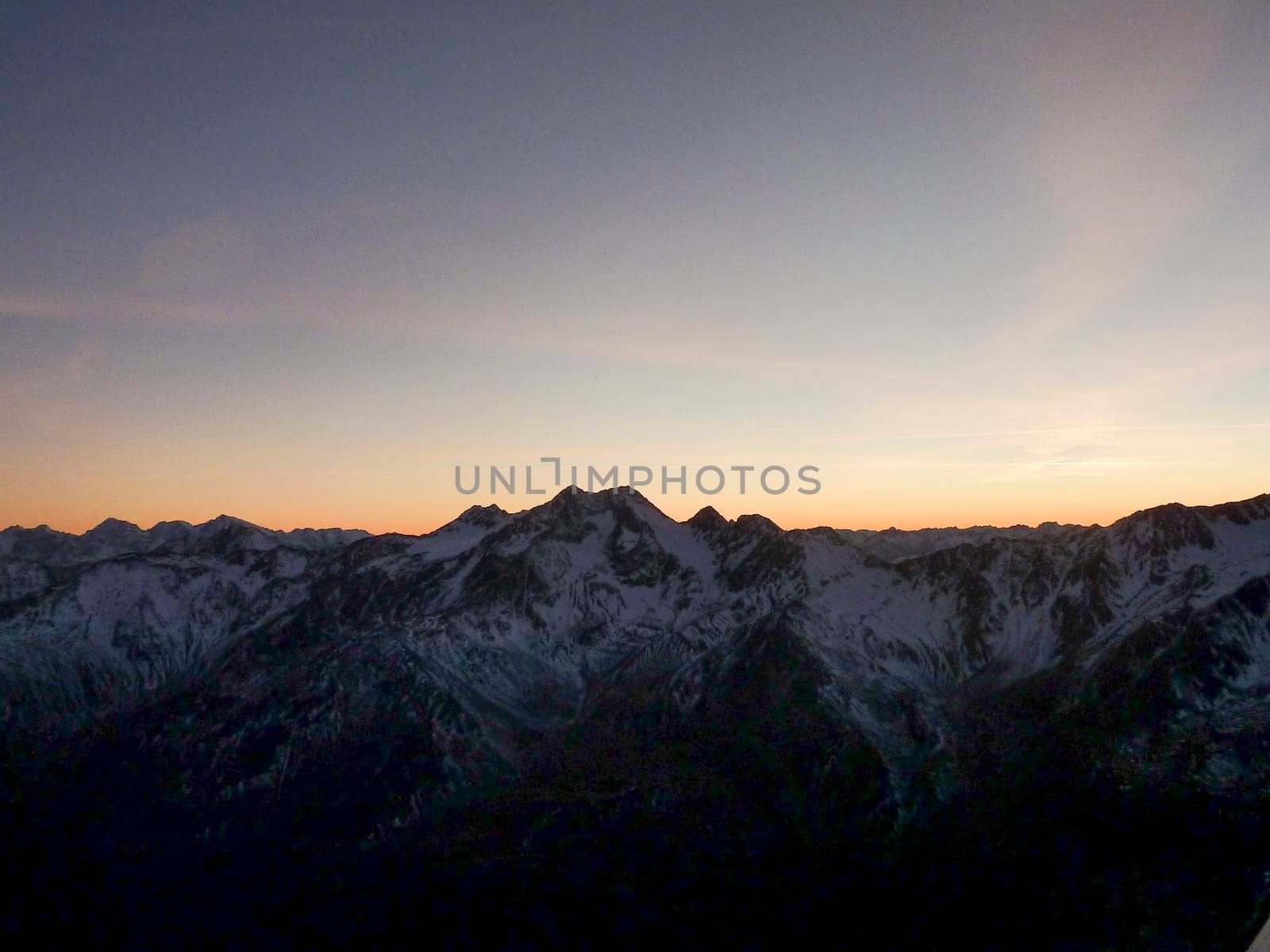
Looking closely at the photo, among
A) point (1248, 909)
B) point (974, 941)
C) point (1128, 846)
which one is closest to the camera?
point (1248, 909)

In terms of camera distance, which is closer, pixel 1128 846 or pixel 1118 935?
pixel 1118 935

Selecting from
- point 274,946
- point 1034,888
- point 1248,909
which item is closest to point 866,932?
point 1034,888

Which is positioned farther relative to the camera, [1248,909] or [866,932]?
[866,932]

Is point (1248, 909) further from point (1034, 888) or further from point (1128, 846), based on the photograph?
point (1034, 888)

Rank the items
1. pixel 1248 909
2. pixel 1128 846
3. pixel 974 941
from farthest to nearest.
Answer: pixel 1128 846, pixel 974 941, pixel 1248 909

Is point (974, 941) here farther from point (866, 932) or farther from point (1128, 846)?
point (1128, 846)

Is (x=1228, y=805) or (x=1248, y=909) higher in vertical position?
(x=1228, y=805)

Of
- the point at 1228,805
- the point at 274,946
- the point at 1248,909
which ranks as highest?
the point at 1228,805

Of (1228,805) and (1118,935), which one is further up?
(1228,805)

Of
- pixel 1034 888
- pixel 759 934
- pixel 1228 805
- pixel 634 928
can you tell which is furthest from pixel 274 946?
pixel 1228 805
